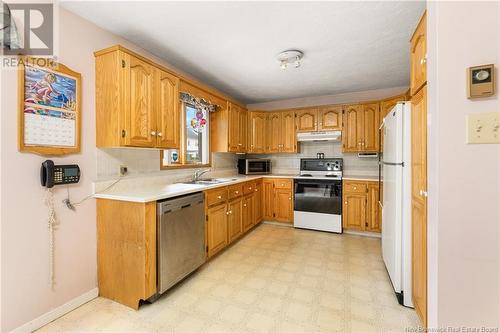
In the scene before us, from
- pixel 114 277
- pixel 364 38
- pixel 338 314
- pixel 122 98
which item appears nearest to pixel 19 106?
pixel 122 98

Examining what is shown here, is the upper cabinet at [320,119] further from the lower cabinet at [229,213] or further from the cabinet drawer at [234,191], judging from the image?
the cabinet drawer at [234,191]

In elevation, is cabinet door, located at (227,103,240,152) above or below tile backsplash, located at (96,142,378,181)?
above

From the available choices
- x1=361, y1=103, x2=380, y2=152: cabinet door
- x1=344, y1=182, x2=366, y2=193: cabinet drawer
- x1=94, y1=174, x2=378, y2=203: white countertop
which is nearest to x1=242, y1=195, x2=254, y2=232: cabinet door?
x1=94, y1=174, x2=378, y2=203: white countertop

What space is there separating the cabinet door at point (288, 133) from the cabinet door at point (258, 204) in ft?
2.80

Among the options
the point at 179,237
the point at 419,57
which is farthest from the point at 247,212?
the point at 419,57

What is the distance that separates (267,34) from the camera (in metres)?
2.14

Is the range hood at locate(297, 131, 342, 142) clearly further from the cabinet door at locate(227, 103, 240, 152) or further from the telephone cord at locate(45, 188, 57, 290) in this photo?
the telephone cord at locate(45, 188, 57, 290)

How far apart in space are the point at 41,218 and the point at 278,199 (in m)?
3.19

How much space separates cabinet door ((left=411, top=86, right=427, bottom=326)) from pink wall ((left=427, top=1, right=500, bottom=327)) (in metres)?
0.44

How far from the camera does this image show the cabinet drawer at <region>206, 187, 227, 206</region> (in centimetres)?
258

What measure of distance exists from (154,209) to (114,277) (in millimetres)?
703

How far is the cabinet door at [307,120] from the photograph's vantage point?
4047mm

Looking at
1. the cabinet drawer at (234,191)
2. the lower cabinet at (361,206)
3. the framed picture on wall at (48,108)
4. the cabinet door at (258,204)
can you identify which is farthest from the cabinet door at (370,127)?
the framed picture on wall at (48,108)

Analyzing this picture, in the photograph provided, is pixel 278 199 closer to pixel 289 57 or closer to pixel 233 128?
pixel 233 128
